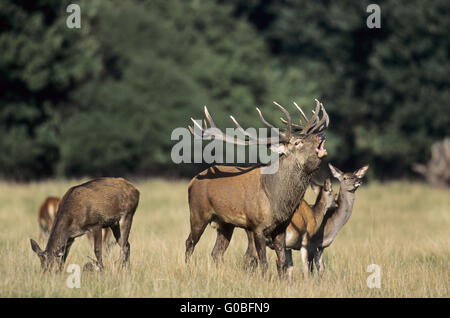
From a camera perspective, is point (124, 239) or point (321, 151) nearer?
point (321, 151)

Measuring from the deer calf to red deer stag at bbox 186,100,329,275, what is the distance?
1.13ft

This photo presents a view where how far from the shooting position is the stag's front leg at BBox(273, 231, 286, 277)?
26.4 ft

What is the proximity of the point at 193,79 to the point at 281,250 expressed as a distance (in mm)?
Result: 21733

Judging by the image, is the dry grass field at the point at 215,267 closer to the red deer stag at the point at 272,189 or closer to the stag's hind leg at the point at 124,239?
the stag's hind leg at the point at 124,239

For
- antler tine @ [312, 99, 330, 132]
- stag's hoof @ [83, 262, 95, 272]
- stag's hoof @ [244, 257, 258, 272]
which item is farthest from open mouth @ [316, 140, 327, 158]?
stag's hoof @ [83, 262, 95, 272]

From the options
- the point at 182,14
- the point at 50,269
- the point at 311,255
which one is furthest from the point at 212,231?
the point at 182,14

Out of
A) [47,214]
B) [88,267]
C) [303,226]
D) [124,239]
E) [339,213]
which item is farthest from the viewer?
[47,214]

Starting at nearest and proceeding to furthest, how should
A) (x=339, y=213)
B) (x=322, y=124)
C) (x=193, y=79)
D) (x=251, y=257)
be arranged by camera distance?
1. (x=322, y=124)
2. (x=251, y=257)
3. (x=339, y=213)
4. (x=193, y=79)

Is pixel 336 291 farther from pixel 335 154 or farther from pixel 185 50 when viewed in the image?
pixel 335 154

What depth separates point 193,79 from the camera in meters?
29.4

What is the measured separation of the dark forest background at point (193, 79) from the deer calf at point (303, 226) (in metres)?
16.8

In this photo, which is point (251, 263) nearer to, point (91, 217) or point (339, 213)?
point (339, 213)

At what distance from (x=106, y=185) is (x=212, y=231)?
4138 mm

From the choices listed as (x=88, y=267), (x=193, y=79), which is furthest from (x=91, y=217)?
(x=193, y=79)
